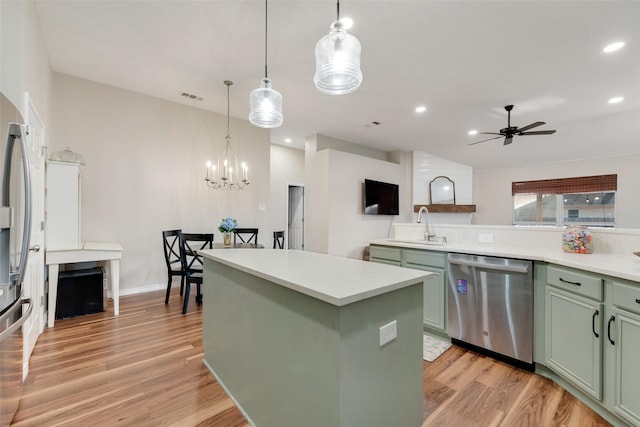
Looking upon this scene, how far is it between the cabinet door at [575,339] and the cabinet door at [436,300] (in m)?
0.77

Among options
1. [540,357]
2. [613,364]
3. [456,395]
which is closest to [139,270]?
[456,395]

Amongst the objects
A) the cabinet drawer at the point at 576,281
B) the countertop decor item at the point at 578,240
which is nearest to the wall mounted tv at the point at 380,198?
the countertop decor item at the point at 578,240

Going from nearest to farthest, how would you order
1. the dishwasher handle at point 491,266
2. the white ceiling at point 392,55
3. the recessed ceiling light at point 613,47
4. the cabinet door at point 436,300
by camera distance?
the dishwasher handle at point 491,266, the white ceiling at point 392,55, the cabinet door at point 436,300, the recessed ceiling light at point 613,47

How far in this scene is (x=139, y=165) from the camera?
13.6ft

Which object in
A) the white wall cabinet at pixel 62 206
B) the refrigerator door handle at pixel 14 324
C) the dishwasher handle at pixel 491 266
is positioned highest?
the white wall cabinet at pixel 62 206

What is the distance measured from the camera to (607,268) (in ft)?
5.23

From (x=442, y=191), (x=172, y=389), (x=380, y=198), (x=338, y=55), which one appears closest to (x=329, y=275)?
(x=338, y=55)

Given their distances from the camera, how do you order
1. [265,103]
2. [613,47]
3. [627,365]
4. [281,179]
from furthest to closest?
[281,179] < [613,47] < [265,103] < [627,365]

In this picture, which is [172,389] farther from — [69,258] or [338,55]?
[338,55]

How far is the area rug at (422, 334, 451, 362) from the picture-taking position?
235cm

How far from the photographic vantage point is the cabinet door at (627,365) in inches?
56.9

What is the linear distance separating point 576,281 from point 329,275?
5.42 ft

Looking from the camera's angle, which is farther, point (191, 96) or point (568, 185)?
point (568, 185)

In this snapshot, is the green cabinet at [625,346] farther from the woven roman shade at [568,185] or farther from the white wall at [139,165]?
the woven roman shade at [568,185]
